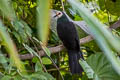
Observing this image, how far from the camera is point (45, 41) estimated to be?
0.26 metres

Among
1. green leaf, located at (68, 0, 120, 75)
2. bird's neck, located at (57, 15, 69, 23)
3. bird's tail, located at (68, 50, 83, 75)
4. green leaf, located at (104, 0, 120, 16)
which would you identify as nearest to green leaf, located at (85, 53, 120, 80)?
bird's tail, located at (68, 50, 83, 75)

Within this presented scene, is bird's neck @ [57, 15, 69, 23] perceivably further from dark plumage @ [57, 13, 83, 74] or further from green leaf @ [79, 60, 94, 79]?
green leaf @ [79, 60, 94, 79]

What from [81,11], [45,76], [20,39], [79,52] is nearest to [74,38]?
[79,52]

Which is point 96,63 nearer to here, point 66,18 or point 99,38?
point 66,18

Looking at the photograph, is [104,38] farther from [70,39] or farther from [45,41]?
[70,39]

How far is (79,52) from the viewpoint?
7.98ft

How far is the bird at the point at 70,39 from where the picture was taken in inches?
86.9

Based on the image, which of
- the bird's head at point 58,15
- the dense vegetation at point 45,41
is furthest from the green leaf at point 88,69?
the bird's head at point 58,15

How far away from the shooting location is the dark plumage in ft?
7.19

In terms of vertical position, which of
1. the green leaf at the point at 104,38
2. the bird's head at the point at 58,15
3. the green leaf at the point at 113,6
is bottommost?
the bird's head at the point at 58,15

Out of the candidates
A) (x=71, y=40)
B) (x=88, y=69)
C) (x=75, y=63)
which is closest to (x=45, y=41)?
(x=88, y=69)

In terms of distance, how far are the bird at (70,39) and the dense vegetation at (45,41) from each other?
6 cm

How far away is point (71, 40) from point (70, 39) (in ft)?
0.07

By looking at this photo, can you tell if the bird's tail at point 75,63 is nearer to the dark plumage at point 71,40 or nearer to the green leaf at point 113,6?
the dark plumage at point 71,40
